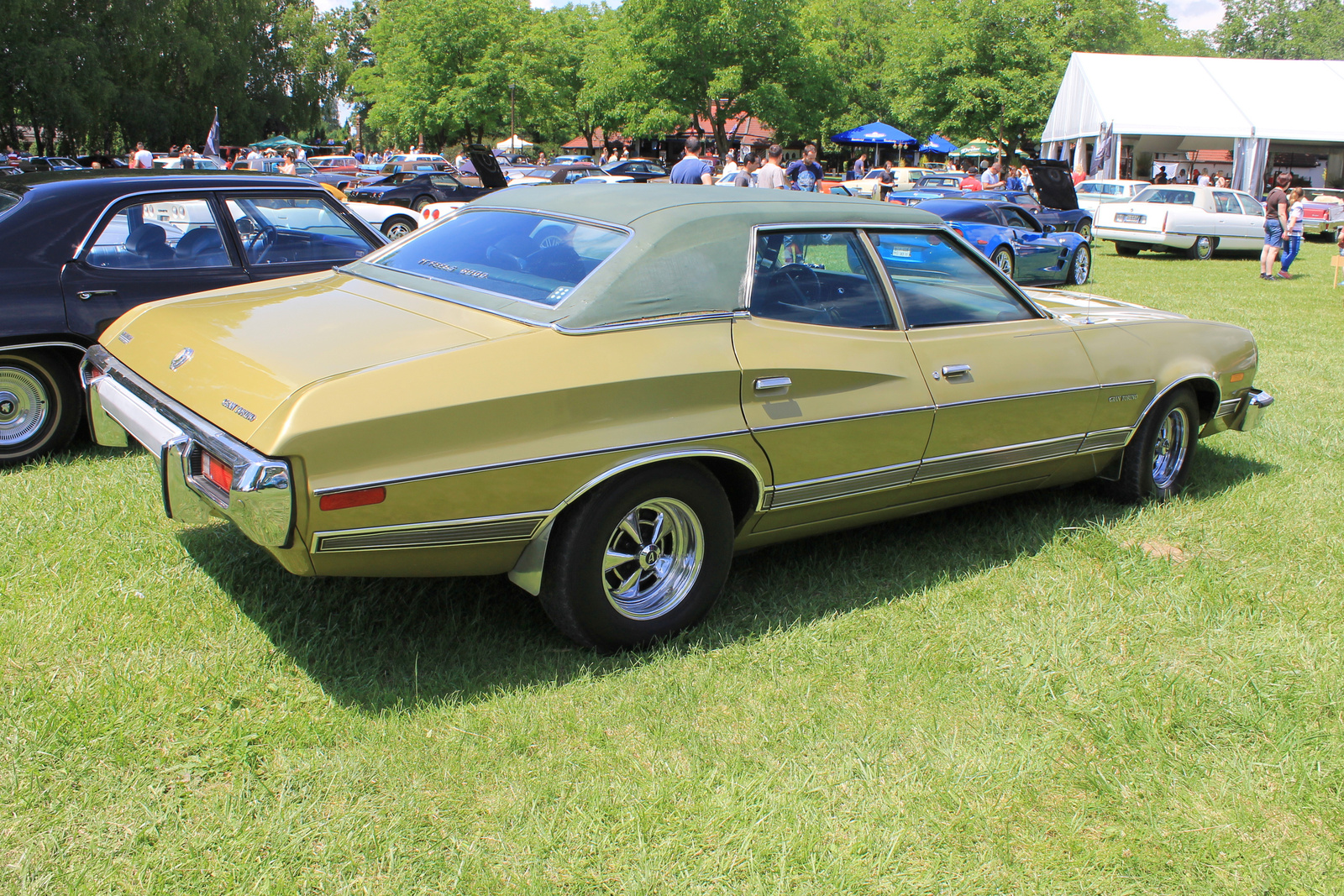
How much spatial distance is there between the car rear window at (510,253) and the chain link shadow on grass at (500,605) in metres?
1.12

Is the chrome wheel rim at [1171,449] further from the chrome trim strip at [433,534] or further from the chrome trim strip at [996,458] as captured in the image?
the chrome trim strip at [433,534]

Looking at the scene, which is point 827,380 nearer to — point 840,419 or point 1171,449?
point 840,419

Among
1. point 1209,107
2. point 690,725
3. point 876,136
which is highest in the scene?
point 876,136

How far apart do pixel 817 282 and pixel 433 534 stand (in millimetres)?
1713

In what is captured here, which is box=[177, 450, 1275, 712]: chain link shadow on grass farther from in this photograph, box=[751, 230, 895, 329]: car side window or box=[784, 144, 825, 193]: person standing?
box=[784, 144, 825, 193]: person standing

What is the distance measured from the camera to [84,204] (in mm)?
4930

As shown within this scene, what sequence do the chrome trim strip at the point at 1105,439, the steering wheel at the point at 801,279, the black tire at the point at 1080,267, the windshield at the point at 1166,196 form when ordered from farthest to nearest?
the windshield at the point at 1166,196 → the black tire at the point at 1080,267 → the chrome trim strip at the point at 1105,439 → the steering wheel at the point at 801,279

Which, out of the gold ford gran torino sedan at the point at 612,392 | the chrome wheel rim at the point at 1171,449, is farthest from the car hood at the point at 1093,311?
the chrome wheel rim at the point at 1171,449

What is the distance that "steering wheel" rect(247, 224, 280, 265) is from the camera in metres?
5.46

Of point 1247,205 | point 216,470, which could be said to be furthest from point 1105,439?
point 1247,205

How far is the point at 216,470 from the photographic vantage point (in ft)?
8.87

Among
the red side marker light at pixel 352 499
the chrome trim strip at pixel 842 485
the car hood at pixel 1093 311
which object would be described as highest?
the car hood at pixel 1093 311

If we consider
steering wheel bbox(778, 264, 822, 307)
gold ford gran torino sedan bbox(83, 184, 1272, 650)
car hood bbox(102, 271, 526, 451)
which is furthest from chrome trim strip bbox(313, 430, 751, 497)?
steering wheel bbox(778, 264, 822, 307)

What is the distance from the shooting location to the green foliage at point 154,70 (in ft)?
118
